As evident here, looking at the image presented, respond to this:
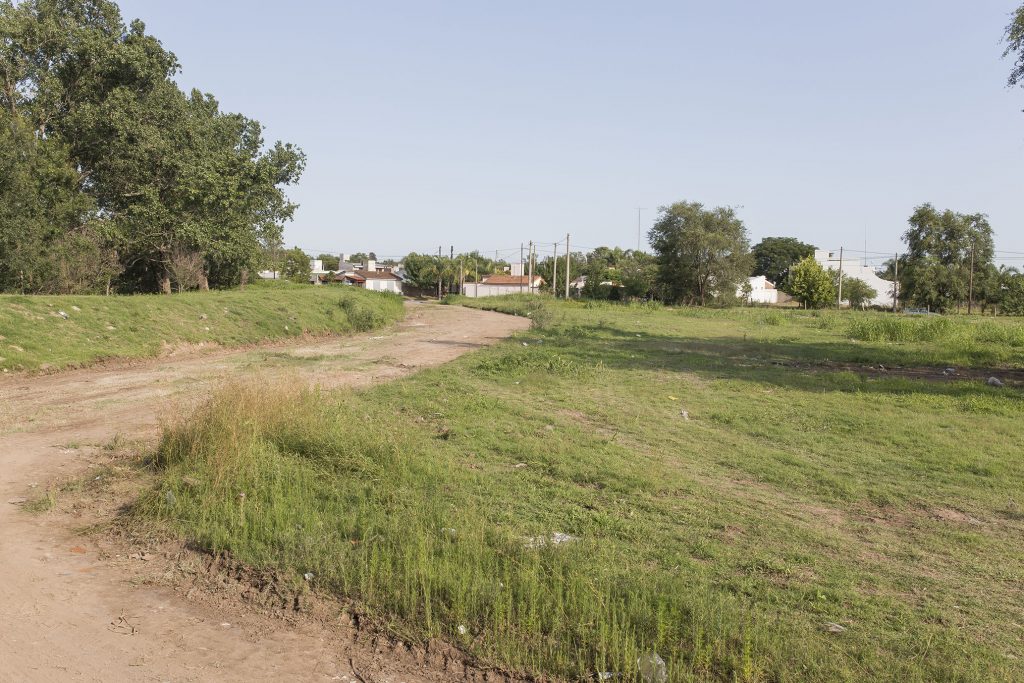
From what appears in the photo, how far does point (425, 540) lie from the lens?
14.5 feet

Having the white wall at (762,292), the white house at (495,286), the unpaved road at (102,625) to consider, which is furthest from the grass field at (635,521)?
the white wall at (762,292)

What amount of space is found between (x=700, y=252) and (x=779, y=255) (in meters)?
45.6

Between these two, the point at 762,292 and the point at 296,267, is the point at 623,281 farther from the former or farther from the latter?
the point at 296,267

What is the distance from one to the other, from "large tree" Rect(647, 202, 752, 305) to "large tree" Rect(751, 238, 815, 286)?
40.7 meters

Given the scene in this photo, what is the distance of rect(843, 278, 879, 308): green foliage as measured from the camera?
215ft

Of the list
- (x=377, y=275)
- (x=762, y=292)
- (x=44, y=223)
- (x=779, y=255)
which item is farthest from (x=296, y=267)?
(x=779, y=255)

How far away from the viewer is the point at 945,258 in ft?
182

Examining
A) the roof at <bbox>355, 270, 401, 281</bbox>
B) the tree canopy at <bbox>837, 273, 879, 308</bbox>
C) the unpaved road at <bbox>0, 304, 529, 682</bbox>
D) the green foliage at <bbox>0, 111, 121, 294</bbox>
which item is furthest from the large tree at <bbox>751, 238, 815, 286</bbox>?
the unpaved road at <bbox>0, 304, 529, 682</bbox>

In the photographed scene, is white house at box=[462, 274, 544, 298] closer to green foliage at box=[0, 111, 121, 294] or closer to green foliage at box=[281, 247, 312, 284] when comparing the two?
green foliage at box=[281, 247, 312, 284]

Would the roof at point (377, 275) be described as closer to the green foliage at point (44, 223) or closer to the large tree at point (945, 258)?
the large tree at point (945, 258)

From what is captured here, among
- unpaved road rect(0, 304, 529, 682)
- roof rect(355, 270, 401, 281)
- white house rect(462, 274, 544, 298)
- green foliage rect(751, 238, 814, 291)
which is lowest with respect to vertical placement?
unpaved road rect(0, 304, 529, 682)

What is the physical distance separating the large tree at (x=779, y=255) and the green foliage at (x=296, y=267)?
6084cm

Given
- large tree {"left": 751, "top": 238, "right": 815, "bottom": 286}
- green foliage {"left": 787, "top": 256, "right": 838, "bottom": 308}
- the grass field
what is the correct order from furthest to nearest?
large tree {"left": 751, "top": 238, "right": 815, "bottom": 286}, green foliage {"left": 787, "top": 256, "right": 838, "bottom": 308}, the grass field

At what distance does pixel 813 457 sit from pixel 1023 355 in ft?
39.3
